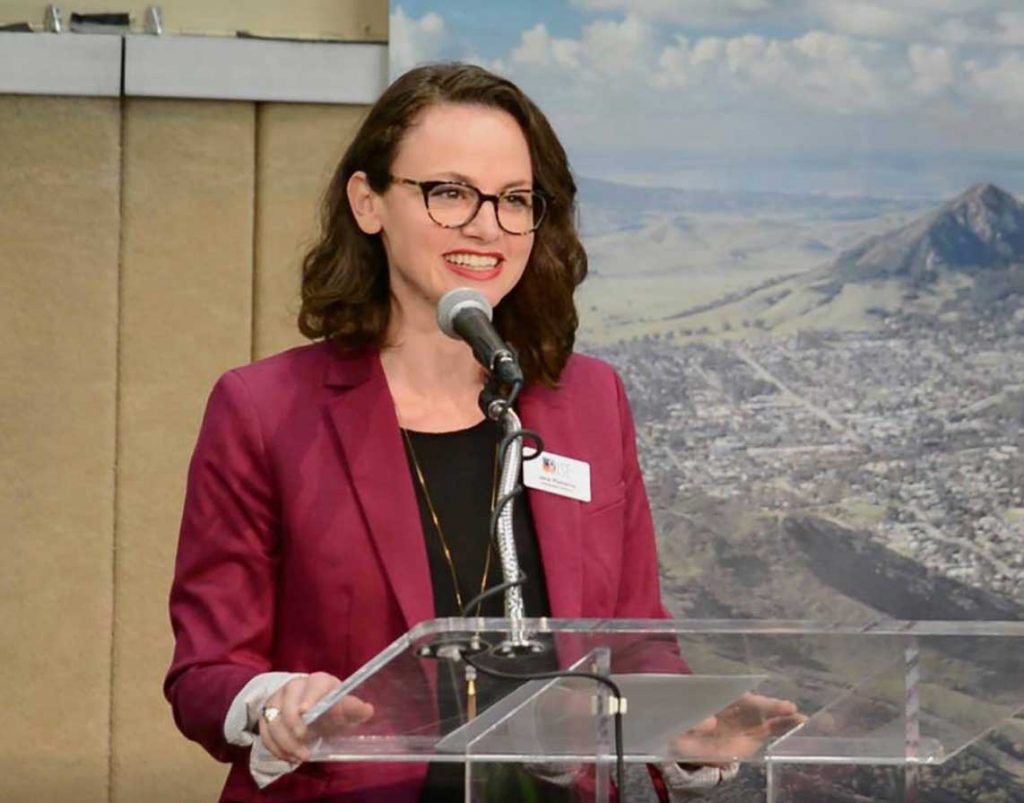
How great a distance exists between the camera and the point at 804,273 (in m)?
4.12

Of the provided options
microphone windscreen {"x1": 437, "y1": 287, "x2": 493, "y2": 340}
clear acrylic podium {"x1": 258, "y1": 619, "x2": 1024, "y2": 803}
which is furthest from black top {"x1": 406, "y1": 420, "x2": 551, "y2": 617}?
clear acrylic podium {"x1": 258, "y1": 619, "x2": 1024, "y2": 803}

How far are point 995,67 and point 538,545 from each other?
220cm

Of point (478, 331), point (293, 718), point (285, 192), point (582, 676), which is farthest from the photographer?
point (285, 192)

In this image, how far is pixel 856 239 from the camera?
13.5 feet

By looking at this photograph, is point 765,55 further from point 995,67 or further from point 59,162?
point 59,162

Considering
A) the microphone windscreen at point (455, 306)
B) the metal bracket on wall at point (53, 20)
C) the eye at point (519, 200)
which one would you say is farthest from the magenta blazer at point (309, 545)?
the metal bracket on wall at point (53, 20)

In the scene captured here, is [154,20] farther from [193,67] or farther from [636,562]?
[636,562]

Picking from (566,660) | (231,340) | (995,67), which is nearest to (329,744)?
(566,660)

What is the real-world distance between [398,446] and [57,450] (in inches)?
76.0

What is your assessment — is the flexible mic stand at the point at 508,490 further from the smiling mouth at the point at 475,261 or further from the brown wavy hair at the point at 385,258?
the brown wavy hair at the point at 385,258

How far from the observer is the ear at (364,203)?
2.59 meters

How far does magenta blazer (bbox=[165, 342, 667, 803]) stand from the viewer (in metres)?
2.31

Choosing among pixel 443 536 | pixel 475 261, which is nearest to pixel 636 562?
pixel 443 536

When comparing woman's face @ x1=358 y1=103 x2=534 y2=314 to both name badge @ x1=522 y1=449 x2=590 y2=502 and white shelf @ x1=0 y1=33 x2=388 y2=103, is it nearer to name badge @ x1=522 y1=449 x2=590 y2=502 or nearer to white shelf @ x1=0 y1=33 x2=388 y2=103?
name badge @ x1=522 y1=449 x2=590 y2=502
